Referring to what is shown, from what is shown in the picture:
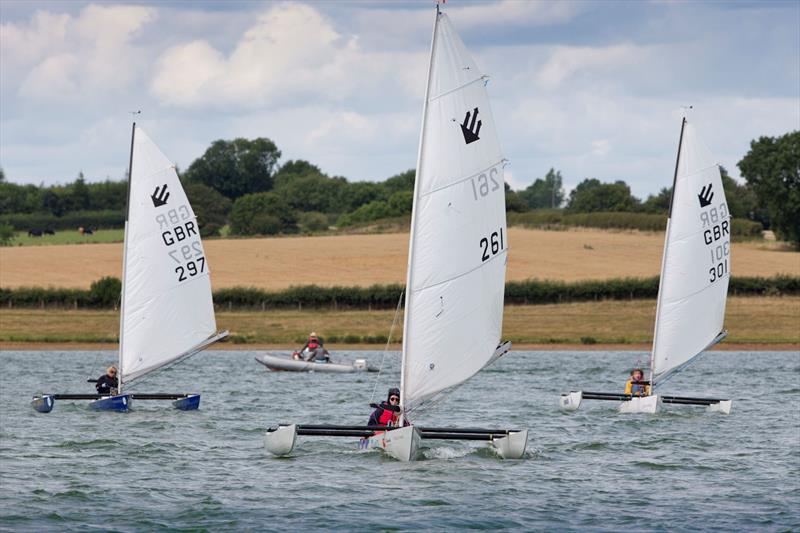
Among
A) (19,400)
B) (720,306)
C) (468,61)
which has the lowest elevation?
(19,400)

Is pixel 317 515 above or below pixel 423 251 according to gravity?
below

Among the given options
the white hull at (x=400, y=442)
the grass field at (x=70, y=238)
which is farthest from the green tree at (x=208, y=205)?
the white hull at (x=400, y=442)

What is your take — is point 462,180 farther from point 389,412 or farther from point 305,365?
point 305,365

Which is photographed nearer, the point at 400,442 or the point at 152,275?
the point at 400,442

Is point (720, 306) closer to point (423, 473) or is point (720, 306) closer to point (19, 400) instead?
point (423, 473)

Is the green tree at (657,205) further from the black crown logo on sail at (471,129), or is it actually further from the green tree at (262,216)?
the black crown logo on sail at (471,129)

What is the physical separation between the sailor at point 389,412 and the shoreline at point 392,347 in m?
47.6

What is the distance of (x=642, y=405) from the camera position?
4109 cm

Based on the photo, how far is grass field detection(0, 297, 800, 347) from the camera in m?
81.9

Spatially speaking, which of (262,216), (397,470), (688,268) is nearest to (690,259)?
(688,268)

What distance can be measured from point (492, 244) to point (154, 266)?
1570 centimetres

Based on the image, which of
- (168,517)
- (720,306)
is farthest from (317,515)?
(720,306)

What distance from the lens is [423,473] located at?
28031 millimetres

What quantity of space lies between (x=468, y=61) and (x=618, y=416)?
16.2 metres
